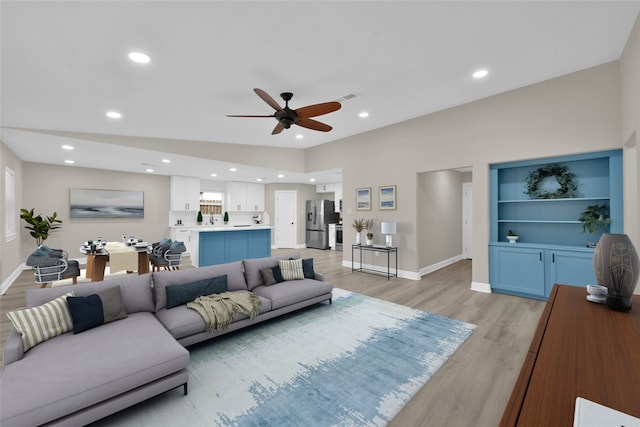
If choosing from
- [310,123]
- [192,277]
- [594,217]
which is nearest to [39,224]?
[192,277]

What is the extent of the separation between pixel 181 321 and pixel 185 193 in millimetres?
6658

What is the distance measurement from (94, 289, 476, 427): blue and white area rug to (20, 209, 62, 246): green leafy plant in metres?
6.06

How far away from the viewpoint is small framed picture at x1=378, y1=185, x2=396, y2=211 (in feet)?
18.5

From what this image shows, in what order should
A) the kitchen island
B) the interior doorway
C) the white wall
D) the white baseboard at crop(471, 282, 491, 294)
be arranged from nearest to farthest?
the white wall → the white baseboard at crop(471, 282, 491, 294) → the kitchen island → the interior doorway

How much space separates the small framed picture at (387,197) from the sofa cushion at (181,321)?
388 centimetres

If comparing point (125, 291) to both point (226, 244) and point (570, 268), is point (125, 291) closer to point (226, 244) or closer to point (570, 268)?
point (226, 244)

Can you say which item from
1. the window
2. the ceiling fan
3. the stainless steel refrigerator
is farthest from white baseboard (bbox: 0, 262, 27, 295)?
the stainless steel refrigerator

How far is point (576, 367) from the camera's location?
3.32 feet

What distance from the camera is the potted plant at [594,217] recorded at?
3.64 meters

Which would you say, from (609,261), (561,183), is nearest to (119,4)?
(609,261)

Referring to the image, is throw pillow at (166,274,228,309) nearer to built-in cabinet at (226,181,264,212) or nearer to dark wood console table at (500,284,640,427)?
dark wood console table at (500,284,640,427)

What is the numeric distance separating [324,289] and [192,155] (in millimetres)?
4065

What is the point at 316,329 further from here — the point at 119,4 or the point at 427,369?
the point at 119,4

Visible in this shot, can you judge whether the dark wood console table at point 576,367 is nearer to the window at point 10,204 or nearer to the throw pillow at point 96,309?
the throw pillow at point 96,309
